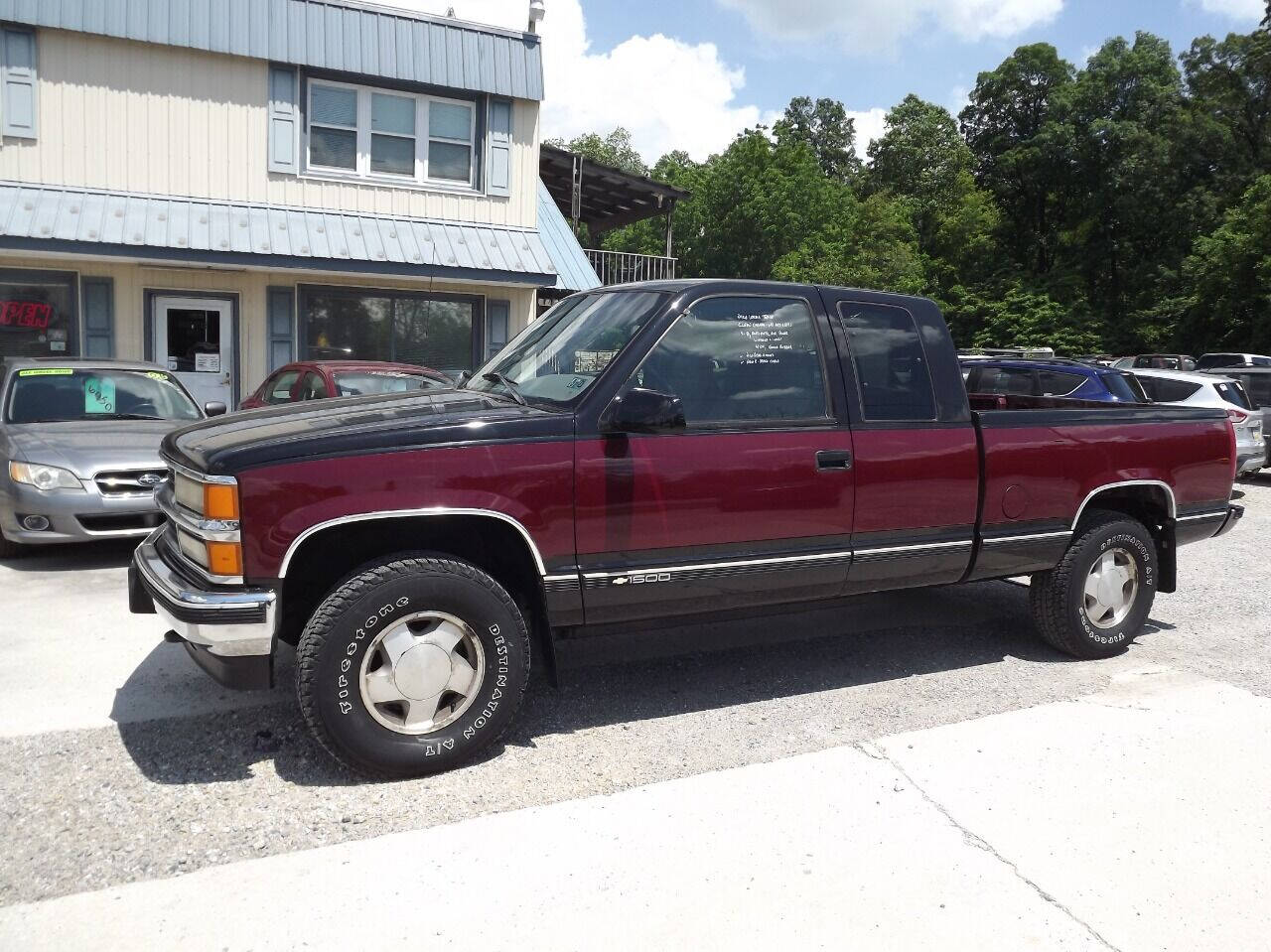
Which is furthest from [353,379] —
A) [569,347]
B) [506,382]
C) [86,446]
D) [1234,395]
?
[1234,395]

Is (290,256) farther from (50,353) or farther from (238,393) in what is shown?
(50,353)

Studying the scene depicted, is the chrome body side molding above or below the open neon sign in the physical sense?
below

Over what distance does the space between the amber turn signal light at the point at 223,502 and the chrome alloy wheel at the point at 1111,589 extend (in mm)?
4438

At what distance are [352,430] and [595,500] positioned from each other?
1000 millimetres

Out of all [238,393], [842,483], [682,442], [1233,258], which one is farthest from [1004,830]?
[1233,258]

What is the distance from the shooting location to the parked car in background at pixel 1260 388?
15.0 m

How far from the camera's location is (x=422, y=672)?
154 inches

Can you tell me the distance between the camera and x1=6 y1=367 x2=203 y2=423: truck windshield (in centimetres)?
805

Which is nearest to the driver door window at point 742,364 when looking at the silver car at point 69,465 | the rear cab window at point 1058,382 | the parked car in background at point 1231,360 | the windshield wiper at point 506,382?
the windshield wiper at point 506,382

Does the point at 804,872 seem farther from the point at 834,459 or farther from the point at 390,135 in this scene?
the point at 390,135

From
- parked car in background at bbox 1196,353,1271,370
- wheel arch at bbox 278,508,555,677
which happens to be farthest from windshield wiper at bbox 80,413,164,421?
parked car in background at bbox 1196,353,1271,370

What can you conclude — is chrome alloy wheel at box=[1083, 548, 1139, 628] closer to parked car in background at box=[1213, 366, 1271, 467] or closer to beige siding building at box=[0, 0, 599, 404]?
beige siding building at box=[0, 0, 599, 404]

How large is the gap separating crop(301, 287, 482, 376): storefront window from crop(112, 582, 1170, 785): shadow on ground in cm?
946

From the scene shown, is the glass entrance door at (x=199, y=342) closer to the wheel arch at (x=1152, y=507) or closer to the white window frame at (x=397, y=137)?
the white window frame at (x=397, y=137)
